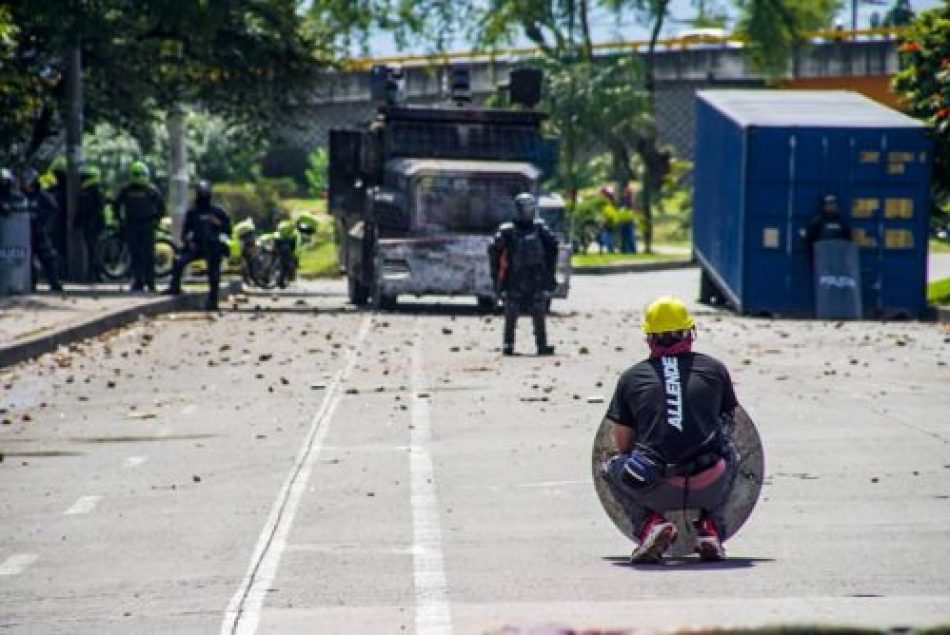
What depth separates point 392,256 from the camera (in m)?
34.6

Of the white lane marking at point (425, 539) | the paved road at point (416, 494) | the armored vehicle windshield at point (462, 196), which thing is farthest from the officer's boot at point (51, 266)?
the white lane marking at point (425, 539)

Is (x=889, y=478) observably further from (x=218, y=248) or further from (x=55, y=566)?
(x=218, y=248)

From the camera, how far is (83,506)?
13602mm

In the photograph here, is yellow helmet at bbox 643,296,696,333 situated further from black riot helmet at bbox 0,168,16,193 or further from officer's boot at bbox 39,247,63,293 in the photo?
officer's boot at bbox 39,247,63,293

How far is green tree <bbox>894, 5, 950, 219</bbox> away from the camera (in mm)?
36094

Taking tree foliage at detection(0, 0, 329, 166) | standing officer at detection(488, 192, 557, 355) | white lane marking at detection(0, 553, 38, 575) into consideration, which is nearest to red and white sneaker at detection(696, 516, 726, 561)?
white lane marking at detection(0, 553, 38, 575)

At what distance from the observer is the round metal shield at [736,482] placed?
11.1 meters

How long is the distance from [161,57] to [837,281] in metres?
14.7

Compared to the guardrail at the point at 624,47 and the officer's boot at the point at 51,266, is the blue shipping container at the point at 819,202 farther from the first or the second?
the guardrail at the point at 624,47

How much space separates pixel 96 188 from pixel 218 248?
5719 millimetres

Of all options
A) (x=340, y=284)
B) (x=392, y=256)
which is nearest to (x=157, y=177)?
(x=340, y=284)

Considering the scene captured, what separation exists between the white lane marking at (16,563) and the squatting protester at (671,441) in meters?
2.72

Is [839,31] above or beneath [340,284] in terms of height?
above

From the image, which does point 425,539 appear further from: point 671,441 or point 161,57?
point 161,57
